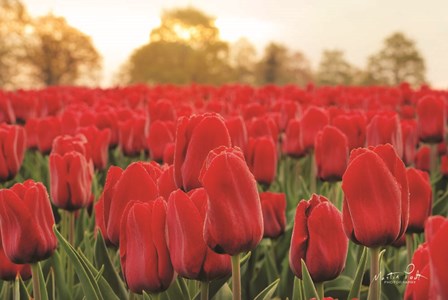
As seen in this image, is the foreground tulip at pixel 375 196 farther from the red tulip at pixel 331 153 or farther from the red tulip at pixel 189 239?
the red tulip at pixel 331 153

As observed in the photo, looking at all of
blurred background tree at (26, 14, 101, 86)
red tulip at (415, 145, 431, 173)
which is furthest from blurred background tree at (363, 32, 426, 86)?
red tulip at (415, 145, 431, 173)

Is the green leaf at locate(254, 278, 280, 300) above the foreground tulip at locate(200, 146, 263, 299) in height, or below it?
below

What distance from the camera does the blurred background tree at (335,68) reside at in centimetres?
6469

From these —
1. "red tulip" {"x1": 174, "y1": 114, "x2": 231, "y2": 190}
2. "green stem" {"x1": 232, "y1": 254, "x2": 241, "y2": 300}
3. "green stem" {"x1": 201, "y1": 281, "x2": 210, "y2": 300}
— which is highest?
"red tulip" {"x1": 174, "y1": 114, "x2": 231, "y2": 190}

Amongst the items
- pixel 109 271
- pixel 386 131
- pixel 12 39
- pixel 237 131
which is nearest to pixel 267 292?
pixel 109 271

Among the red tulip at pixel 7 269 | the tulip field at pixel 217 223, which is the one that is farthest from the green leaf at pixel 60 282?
the red tulip at pixel 7 269

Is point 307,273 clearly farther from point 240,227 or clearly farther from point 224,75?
point 224,75

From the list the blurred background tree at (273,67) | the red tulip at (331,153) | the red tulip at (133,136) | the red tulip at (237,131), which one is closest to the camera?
the red tulip at (331,153)

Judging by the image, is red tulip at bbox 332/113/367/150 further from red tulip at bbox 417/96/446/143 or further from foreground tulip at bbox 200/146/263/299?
foreground tulip at bbox 200/146/263/299

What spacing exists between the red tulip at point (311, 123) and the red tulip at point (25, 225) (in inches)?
76.0

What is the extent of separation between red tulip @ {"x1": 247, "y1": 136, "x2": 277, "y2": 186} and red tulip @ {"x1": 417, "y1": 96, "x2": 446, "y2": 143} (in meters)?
1.27

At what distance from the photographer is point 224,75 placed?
54.6 m

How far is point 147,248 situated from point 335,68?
65859 millimetres

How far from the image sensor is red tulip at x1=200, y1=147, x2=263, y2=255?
1267mm
